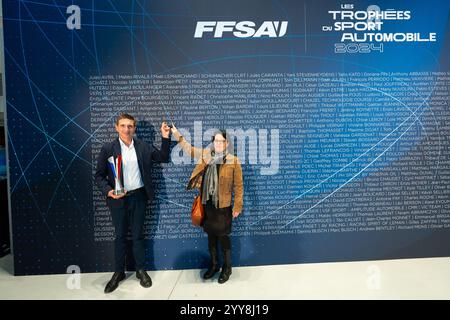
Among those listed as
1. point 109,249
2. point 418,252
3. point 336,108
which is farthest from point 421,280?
point 109,249

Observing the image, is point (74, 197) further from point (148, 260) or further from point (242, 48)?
point (242, 48)

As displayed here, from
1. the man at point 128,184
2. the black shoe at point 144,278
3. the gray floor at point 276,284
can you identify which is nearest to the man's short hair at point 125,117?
the man at point 128,184

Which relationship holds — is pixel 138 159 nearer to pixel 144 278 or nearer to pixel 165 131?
pixel 165 131

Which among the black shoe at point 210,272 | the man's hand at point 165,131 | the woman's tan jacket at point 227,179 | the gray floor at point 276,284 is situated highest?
the man's hand at point 165,131

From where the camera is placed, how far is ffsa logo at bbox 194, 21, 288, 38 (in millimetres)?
3225

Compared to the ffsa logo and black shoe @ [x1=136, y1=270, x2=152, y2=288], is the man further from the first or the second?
the ffsa logo

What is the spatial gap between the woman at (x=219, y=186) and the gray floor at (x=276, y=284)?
26 cm

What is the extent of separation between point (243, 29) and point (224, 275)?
2250 millimetres

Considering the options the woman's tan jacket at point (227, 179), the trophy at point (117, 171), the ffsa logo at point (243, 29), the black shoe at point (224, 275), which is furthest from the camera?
the ffsa logo at point (243, 29)

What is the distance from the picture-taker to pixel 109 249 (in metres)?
3.27

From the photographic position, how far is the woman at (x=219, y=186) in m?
2.92

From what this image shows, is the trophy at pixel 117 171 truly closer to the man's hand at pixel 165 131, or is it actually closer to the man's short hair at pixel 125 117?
the man's short hair at pixel 125 117

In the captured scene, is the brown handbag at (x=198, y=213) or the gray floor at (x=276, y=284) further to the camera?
the brown handbag at (x=198, y=213)

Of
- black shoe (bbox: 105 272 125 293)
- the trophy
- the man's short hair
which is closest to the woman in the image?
the trophy
